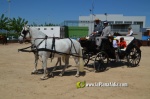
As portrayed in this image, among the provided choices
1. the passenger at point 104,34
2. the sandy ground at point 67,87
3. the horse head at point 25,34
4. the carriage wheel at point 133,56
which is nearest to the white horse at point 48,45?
the horse head at point 25,34

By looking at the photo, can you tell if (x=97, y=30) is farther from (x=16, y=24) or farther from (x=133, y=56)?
(x=16, y=24)

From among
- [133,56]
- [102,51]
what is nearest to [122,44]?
[133,56]

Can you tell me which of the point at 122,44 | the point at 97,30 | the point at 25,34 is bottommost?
the point at 122,44

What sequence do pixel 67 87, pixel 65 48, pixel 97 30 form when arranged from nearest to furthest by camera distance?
pixel 67 87 < pixel 65 48 < pixel 97 30

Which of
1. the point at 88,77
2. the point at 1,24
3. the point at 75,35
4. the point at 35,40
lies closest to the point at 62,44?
the point at 35,40

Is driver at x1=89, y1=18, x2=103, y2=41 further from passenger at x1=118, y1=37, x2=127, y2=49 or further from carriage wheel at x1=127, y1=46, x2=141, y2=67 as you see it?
carriage wheel at x1=127, y1=46, x2=141, y2=67

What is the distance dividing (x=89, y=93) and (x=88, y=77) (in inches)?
86.2

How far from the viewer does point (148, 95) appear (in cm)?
656

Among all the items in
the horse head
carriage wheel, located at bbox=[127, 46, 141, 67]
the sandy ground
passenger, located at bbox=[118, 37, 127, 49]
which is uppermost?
the horse head

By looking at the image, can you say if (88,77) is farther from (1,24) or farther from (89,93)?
(1,24)

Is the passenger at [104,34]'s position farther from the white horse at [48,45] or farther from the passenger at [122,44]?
the passenger at [122,44]

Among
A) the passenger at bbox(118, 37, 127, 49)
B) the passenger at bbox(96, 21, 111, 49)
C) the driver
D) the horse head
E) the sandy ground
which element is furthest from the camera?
the passenger at bbox(118, 37, 127, 49)

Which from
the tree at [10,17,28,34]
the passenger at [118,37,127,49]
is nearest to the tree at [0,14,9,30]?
the tree at [10,17,28,34]

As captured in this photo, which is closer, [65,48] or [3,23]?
[65,48]
